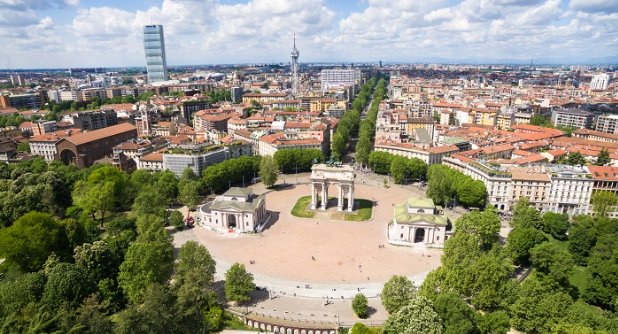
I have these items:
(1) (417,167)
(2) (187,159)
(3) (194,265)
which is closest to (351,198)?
(1) (417,167)

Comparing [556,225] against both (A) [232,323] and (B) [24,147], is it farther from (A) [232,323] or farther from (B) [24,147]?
(B) [24,147]

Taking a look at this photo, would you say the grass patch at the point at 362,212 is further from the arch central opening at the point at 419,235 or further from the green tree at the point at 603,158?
the green tree at the point at 603,158

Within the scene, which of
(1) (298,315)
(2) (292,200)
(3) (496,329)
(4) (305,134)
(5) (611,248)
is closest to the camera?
(3) (496,329)

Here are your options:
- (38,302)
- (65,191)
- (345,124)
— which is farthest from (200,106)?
(38,302)

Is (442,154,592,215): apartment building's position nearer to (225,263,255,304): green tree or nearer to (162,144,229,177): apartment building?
(225,263,255,304): green tree

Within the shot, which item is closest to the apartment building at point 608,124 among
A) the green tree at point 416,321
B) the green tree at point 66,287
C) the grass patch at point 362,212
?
the grass patch at point 362,212

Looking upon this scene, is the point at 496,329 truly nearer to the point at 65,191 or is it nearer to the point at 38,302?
the point at 38,302

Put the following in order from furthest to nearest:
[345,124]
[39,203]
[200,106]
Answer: [200,106]
[345,124]
[39,203]
